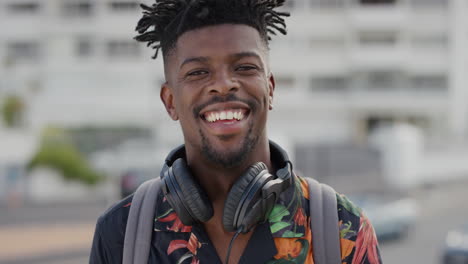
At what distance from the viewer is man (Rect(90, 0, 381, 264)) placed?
2037 millimetres

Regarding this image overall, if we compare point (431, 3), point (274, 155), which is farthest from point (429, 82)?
point (274, 155)

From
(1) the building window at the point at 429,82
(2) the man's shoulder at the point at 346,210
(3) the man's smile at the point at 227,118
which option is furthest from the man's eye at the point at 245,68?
(1) the building window at the point at 429,82

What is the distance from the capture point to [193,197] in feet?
6.72

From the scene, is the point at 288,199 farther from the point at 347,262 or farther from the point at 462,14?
the point at 462,14

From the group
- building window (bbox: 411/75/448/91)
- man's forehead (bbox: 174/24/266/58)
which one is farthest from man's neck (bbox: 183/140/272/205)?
building window (bbox: 411/75/448/91)

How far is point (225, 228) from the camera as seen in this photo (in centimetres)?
203

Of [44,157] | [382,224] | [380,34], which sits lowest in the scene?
[382,224]

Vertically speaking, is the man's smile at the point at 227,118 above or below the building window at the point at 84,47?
below

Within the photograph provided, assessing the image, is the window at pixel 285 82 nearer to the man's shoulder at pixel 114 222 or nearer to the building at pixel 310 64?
the building at pixel 310 64

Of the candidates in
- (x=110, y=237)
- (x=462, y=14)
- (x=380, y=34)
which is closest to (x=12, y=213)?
(x=110, y=237)

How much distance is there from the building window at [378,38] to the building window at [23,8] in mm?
19109

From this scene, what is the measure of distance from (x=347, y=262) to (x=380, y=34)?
118 ft

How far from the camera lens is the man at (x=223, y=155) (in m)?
2.04

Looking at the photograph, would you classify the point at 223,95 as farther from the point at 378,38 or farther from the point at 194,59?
the point at 378,38
